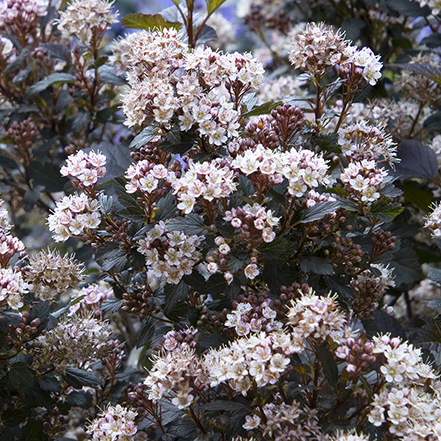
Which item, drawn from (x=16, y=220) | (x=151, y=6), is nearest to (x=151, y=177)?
(x=16, y=220)

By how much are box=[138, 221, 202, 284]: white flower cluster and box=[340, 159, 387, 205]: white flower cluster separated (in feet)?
1.17

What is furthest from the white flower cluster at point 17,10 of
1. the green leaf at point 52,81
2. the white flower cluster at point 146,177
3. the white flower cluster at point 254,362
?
the white flower cluster at point 254,362

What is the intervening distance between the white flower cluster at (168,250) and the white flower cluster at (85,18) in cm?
98

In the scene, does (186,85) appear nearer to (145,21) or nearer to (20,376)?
(145,21)

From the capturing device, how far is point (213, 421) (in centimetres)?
113

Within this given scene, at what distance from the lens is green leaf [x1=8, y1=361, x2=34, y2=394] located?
115 cm

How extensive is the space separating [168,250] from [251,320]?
9.3 inches

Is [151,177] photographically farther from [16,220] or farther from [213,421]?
[16,220]

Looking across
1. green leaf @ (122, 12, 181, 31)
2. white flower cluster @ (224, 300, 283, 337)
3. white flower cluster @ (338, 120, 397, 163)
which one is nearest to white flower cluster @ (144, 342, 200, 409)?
white flower cluster @ (224, 300, 283, 337)

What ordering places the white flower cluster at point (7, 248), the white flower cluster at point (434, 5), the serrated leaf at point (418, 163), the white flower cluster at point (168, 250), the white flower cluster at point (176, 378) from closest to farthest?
the white flower cluster at point (176, 378) < the white flower cluster at point (168, 250) < the white flower cluster at point (7, 248) < the serrated leaf at point (418, 163) < the white flower cluster at point (434, 5)

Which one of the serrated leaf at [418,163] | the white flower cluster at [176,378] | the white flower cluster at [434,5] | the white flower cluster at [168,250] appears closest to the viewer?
the white flower cluster at [176,378]

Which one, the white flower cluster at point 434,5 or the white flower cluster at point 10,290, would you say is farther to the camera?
the white flower cluster at point 434,5

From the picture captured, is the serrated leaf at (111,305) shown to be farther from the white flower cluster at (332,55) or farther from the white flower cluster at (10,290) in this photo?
the white flower cluster at (332,55)

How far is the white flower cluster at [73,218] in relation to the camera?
3.71 ft
